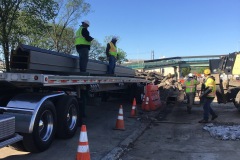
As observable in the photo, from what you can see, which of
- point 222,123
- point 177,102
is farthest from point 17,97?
point 177,102

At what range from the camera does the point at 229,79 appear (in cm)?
1505

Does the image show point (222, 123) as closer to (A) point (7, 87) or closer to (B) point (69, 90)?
(B) point (69, 90)

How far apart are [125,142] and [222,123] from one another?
4.66 m

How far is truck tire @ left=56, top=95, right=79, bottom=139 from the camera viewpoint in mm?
7707

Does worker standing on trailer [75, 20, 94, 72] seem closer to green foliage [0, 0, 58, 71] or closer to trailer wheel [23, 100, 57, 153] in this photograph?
trailer wheel [23, 100, 57, 153]

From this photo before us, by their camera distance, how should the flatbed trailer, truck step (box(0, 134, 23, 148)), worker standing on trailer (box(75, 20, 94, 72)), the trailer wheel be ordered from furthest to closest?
worker standing on trailer (box(75, 20, 94, 72))
the trailer wheel
the flatbed trailer
truck step (box(0, 134, 23, 148))

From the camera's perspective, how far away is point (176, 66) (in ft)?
330

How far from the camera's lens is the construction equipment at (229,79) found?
47.5ft

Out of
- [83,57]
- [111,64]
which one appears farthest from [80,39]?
[111,64]

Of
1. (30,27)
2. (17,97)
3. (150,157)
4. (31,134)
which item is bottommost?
(150,157)

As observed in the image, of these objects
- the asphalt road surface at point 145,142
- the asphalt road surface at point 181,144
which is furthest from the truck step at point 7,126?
the asphalt road surface at point 181,144

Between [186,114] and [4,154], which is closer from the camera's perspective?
[4,154]

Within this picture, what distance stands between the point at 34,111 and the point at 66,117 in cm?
143

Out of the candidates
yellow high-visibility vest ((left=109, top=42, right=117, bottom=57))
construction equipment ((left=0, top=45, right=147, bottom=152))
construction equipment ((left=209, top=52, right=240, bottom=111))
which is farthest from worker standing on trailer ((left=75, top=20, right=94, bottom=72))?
construction equipment ((left=209, top=52, right=240, bottom=111))
